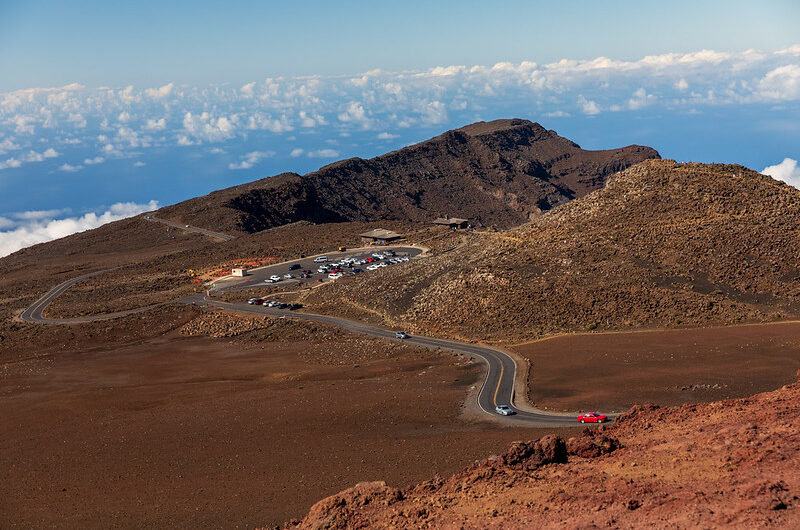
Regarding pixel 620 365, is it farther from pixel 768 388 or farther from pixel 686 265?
pixel 686 265

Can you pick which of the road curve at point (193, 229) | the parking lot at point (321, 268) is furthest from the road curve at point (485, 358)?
the road curve at point (193, 229)

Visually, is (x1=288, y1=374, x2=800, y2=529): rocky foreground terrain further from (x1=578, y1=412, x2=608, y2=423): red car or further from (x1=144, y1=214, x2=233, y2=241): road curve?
(x1=144, y1=214, x2=233, y2=241): road curve

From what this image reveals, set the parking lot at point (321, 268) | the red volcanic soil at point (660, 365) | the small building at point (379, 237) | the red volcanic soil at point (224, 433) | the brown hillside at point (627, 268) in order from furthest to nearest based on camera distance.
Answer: the small building at point (379, 237)
the parking lot at point (321, 268)
the brown hillside at point (627, 268)
the red volcanic soil at point (660, 365)
the red volcanic soil at point (224, 433)

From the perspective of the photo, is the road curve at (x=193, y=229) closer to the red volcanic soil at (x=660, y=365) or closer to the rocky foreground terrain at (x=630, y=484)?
the red volcanic soil at (x=660, y=365)

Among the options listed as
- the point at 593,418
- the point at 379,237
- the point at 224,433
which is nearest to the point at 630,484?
the point at 593,418

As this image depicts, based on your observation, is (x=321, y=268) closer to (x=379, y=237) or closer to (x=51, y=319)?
(x=379, y=237)

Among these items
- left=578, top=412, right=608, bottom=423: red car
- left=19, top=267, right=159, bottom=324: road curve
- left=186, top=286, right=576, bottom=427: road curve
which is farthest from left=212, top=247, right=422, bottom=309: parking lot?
left=578, top=412, right=608, bottom=423: red car
